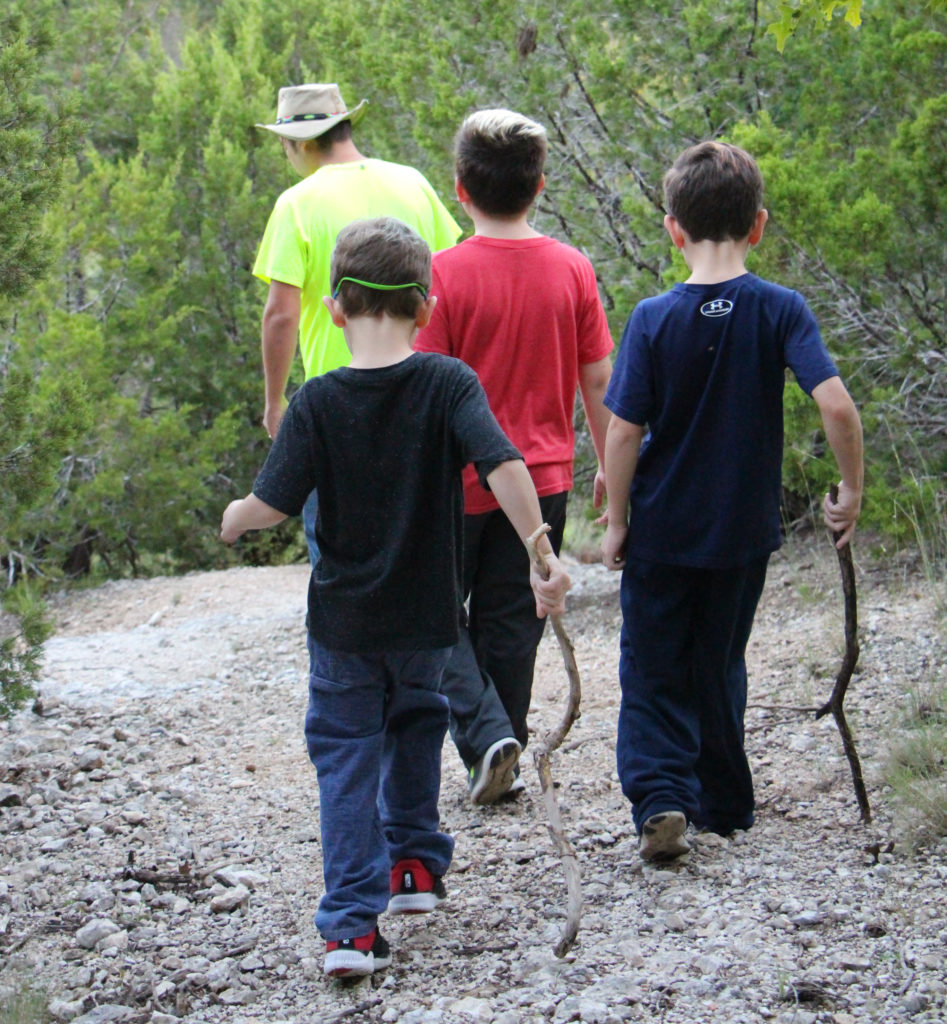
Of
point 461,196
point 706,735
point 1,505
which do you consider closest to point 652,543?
point 706,735

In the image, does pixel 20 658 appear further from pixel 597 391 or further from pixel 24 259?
pixel 597 391

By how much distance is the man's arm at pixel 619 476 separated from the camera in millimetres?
3094

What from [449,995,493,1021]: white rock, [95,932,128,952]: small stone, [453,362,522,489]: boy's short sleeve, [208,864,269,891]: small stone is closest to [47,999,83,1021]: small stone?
[95,932,128,952]: small stone

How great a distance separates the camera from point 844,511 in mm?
3035

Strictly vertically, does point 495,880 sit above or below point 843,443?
below

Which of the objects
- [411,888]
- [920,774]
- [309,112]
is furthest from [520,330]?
[920,774]

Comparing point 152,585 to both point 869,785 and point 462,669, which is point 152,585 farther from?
point 869,785

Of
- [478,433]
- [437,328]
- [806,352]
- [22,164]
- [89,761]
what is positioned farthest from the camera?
[89,761]

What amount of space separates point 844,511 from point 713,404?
0.41m

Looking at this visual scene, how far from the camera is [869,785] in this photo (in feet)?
11.8

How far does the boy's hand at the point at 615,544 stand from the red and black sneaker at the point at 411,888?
893 millimetres

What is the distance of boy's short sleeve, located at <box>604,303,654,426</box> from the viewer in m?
3.04

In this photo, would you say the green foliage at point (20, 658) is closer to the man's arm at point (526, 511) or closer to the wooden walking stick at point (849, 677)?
the man's arm at point (526, 511)

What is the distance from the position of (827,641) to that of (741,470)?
228 cm
